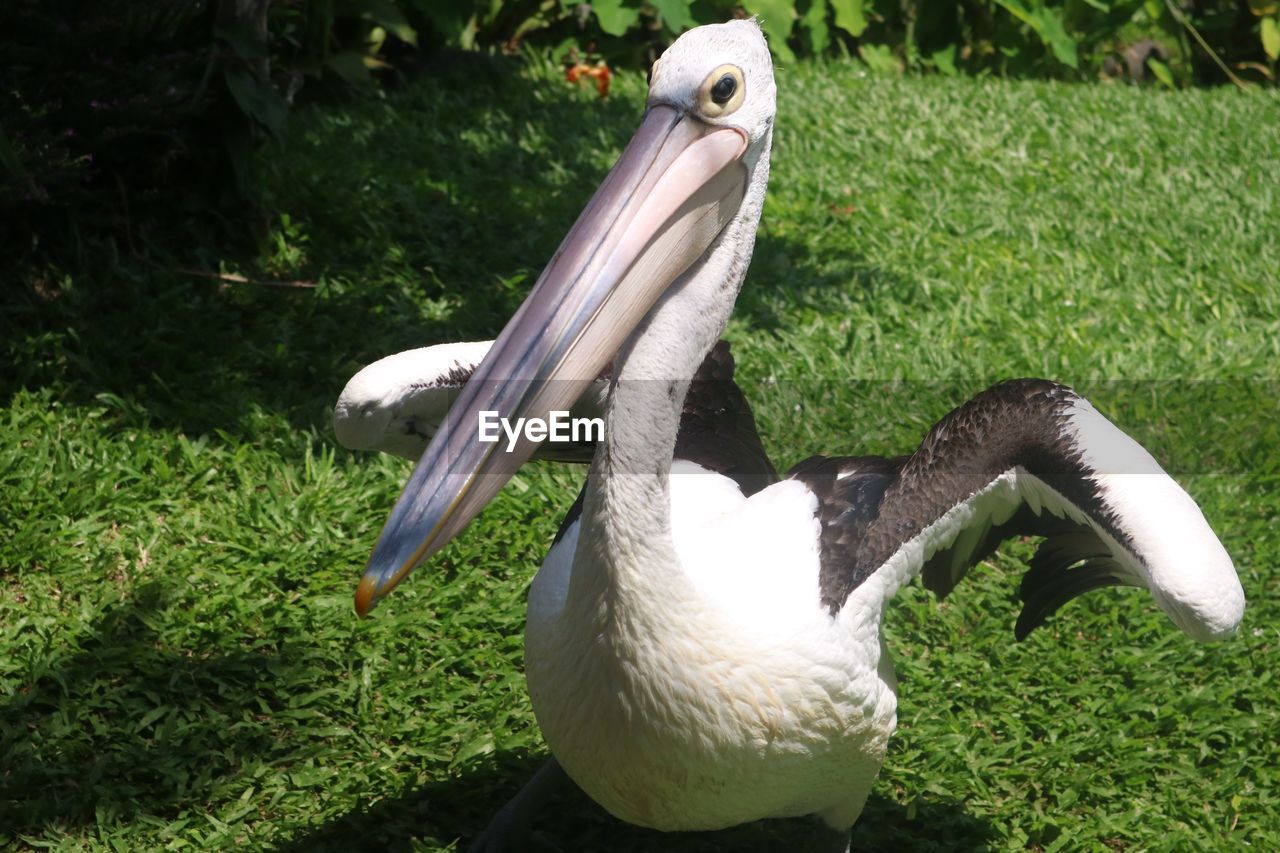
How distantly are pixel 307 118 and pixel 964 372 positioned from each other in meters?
3.60

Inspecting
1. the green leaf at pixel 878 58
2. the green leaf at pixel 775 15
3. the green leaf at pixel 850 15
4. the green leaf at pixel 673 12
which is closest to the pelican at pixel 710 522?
the green leaf at pixel 673 12

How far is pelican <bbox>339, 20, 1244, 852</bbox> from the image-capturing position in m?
2.09

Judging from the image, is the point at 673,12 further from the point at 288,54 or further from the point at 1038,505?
the point at 1038,505

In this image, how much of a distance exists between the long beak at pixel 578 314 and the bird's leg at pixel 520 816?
113cm

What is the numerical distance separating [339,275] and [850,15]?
4.54 m

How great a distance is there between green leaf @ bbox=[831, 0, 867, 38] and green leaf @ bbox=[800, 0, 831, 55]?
0.09m

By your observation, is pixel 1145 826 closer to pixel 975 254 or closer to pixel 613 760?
pixel 613 760

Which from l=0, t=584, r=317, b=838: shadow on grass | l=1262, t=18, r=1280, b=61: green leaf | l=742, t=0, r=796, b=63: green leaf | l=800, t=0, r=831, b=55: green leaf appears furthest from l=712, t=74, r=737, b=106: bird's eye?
l=1262, t=18, r=1280, b=61: green leaf

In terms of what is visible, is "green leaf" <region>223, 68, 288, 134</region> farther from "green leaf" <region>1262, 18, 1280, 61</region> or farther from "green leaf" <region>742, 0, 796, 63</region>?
"green leaf" <region>1262, 18, 1280, 61</region>

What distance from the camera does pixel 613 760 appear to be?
7.84 ft

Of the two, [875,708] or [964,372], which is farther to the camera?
[964,372]

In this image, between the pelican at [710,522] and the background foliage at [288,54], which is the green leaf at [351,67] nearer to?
the background foliage at [288,54]

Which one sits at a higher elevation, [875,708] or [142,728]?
[875,708]

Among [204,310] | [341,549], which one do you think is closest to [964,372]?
[341,549]
